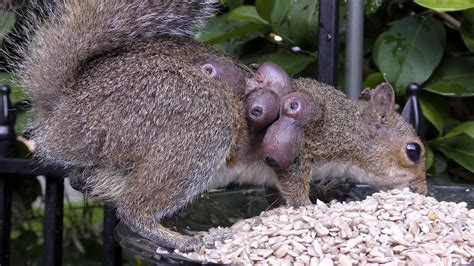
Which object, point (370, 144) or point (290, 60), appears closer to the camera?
point (370, 144)

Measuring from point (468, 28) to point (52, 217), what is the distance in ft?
3.82

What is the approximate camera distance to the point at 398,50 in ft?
7.22

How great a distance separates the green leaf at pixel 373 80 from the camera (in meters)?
2.29

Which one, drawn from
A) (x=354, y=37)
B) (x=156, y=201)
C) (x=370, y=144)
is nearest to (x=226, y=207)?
(x=156, y=201)

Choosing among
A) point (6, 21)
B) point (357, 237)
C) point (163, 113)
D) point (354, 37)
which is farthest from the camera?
point (6, 21)

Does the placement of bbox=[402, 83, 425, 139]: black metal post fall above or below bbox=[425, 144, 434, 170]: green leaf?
above

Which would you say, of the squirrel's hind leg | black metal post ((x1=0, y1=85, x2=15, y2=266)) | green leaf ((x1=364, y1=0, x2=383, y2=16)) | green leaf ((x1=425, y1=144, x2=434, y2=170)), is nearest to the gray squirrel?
the squirrel's hind leg

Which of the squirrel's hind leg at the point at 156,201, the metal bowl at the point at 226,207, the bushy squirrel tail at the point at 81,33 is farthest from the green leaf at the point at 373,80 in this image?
the squirrel's hind leg at the point at 156,201

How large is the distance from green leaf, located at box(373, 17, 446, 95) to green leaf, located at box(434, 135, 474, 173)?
0.18 metres

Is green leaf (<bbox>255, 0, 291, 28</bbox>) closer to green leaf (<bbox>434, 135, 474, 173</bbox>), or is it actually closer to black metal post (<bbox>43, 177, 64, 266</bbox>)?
green leaf (<bbox>434, 135, 474, 173</bbox>)

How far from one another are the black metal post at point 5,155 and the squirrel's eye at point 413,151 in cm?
98

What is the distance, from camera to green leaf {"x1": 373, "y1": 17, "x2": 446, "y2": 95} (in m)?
2.18

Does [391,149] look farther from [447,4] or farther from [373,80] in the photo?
[447,4]

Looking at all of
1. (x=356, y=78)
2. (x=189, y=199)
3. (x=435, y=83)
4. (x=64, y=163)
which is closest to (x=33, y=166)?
(x=64, y=163)
